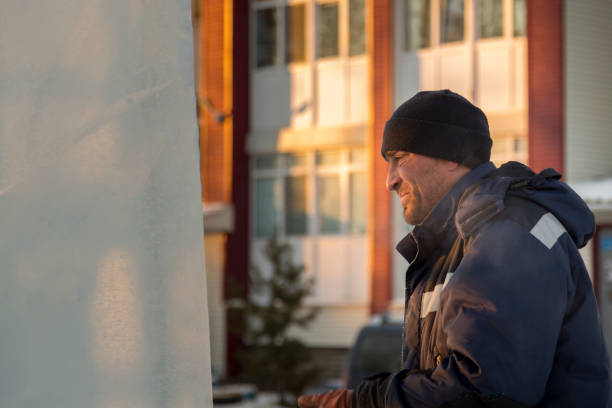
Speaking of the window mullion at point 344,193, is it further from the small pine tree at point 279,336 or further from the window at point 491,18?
the window at point 491,18

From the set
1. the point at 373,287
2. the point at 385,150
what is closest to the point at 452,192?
the point at 385,150

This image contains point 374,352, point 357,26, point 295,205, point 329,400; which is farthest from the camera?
point 295,205

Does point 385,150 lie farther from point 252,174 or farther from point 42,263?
point 252,174

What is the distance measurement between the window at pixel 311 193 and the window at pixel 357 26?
1.95 meters

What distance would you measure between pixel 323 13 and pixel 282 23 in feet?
3.08

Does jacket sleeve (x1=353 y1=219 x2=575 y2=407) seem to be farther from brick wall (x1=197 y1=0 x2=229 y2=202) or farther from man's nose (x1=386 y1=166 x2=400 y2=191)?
brick wall (x1=197 y1=0 x2=229 y2=202)

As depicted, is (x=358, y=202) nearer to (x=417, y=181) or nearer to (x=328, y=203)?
(x=328, y=203)

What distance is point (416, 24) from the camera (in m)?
17.5

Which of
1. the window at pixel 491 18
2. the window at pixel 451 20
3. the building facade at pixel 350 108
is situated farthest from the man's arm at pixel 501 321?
the window at pixel 451 20

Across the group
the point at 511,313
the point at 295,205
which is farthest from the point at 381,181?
the point at 511,313

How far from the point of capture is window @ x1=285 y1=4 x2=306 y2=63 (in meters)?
18.9

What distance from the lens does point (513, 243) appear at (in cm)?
197

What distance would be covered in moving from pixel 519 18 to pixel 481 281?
609 inches

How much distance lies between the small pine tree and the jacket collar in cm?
1266
